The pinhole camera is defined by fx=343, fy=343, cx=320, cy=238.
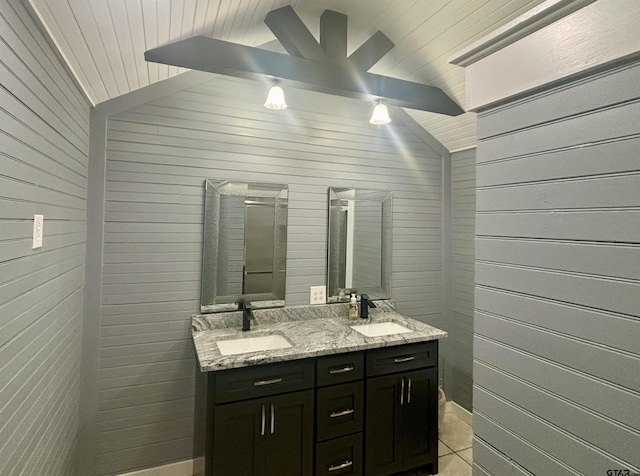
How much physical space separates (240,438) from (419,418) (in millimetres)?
1144

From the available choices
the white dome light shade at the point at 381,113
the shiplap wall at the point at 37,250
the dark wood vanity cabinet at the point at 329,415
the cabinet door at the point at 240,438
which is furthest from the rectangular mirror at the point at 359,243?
the shiplap wall at the point at 37,250

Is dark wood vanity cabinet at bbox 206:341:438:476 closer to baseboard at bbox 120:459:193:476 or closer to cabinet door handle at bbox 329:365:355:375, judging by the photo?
cabinet door handle at bbox 329:365:355:375

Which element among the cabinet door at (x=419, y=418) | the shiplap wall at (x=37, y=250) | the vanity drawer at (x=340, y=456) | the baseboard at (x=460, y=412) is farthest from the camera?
the baseboard at (x=460, y=412)

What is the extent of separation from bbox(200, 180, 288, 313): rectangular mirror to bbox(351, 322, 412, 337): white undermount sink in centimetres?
61

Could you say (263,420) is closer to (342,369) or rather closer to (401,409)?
(342,369)

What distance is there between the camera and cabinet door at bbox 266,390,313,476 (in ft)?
5.99

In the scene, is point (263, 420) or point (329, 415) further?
point (329, 415)

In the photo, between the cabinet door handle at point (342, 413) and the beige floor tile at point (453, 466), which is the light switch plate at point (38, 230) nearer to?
the cabinet door handle at point (342, 413)

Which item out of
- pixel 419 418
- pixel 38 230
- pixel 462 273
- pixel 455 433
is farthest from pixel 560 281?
pixel 455 433

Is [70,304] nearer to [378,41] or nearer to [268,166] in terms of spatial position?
[268,166]

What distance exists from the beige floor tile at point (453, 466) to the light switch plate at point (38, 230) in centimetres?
259

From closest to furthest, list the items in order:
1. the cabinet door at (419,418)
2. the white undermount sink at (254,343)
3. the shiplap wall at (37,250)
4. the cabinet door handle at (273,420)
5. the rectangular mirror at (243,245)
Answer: the shiplap wall at (37,250)
the cabinet door handle at (273,420)
the white undermount sink at (254,343)
the cabinet door at (419,418)
the rectangular mirror at (243,245)

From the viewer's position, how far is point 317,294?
259 centimetres

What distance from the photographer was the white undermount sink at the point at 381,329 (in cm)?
239
